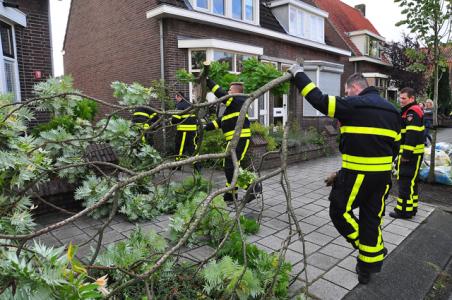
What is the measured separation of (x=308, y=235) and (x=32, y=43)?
6690 millimetres

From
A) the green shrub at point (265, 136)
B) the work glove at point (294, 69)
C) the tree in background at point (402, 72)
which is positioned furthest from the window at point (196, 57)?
the tree in background at point (402, 72)

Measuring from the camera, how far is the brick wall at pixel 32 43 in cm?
655

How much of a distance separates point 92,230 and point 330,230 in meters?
3.20

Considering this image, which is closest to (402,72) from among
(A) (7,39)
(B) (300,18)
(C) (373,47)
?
(C) (373,47)

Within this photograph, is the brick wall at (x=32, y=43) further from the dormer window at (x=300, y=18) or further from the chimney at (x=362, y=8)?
the chimney at (x=362, y=8)

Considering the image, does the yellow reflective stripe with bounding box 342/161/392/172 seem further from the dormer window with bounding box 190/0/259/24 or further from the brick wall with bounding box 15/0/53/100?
the dormer window with bounding box 190/0/259/24

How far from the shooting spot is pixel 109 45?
1279 cm

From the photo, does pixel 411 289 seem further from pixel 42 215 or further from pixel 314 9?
pixel 314 9

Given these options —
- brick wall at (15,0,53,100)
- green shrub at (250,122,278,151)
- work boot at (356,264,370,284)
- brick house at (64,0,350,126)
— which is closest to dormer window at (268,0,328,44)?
brick house at (64,0,350,126)

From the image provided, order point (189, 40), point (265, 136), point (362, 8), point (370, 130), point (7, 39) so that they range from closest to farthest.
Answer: point (370, 130)
point (7, 39)
point (265, 136)
point (189, 40)
point (362, 8)

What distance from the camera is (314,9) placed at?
15.9 m

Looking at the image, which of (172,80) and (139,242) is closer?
(139,242)

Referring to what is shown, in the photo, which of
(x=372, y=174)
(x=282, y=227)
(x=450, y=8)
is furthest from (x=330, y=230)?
(x=450, y=8)

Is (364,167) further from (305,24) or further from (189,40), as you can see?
(305,24)
